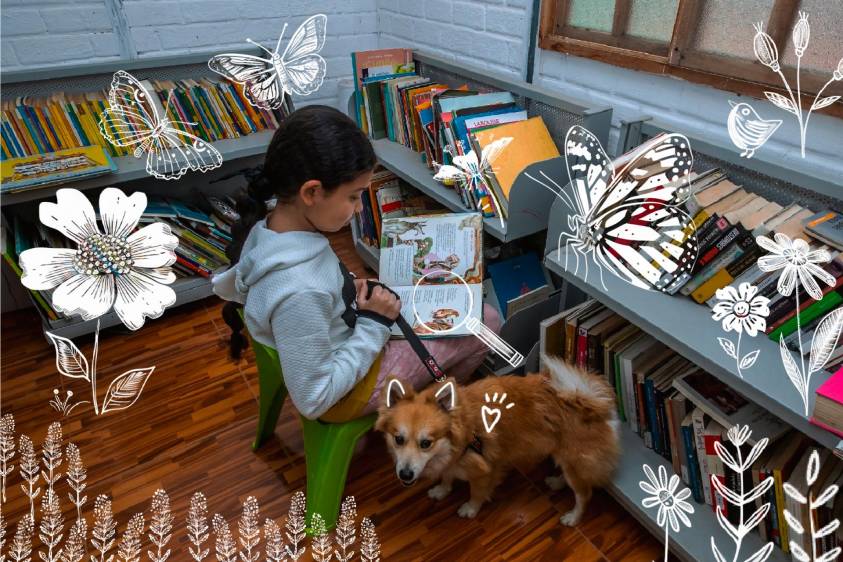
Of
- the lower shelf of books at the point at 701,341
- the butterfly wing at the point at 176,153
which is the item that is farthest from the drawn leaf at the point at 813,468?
the butterfly wing at the point at 176,153

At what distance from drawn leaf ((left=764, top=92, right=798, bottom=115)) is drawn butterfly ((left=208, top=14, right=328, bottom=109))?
157 cm

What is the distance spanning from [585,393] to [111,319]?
1745 mm

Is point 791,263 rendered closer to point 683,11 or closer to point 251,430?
point 683,11

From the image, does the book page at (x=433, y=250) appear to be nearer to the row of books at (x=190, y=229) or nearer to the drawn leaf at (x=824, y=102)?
the drawn leaf at (x=824, y=102)

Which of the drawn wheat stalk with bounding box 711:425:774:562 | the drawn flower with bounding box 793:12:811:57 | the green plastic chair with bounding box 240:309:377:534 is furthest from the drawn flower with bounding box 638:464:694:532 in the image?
the drawn flower with bounding box 793:12:811:57

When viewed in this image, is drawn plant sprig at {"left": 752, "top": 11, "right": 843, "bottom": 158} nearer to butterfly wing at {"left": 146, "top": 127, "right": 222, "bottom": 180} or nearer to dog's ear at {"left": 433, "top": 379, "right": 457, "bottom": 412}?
dog's ear at {"left": 433, "top": 379, "right": 457, "bottom": 412}

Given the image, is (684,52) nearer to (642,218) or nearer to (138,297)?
(642,218)

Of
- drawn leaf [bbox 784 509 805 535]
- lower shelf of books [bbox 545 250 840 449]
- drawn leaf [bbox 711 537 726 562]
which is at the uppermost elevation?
lower shelf of books [bbox 545 250 840 449]

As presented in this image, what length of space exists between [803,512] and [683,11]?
1.20m

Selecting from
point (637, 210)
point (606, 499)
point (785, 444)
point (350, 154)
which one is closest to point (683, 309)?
point (637, 210)

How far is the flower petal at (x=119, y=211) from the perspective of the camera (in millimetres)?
903

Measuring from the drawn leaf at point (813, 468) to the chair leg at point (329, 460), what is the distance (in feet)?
3.19

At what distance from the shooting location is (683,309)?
→ 1.15 metres

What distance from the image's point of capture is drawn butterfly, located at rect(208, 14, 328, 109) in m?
1.90
